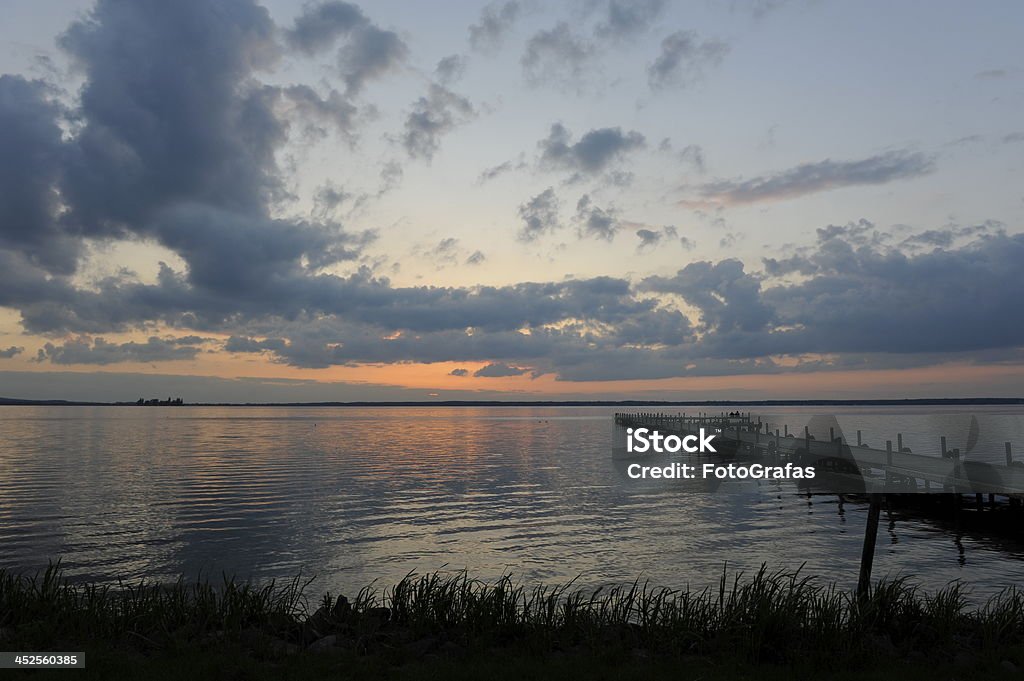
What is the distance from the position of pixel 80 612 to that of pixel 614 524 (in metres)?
24.7

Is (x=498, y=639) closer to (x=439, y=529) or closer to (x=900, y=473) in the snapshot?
(x=439, y=529)

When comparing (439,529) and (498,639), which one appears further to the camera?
(439,529)

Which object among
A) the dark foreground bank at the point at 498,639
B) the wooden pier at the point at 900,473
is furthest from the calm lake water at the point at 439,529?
the dark foreground bank at the point at 498,639

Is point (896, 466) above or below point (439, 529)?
above

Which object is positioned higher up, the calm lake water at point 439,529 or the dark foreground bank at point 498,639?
the dark foreground bank at point 498,639

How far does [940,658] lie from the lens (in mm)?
11281

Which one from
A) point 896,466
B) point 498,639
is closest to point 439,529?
point 498,639

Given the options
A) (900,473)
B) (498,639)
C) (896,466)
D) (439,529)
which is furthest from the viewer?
(900,473)

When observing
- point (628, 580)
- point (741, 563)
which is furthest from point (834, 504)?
point (628, 580)

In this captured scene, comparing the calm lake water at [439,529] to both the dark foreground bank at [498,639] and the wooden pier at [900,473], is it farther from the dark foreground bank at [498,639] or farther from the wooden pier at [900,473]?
the dark foreground bank at [498,639]

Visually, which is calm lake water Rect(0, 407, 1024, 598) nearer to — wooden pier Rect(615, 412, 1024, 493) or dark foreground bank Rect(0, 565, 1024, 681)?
wooden pier Rect(615, 412, 1024, 493)

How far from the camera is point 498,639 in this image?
1205cm

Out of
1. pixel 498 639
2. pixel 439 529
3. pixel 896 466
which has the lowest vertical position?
pixel 439 529

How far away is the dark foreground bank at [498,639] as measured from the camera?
10281 millimetres
